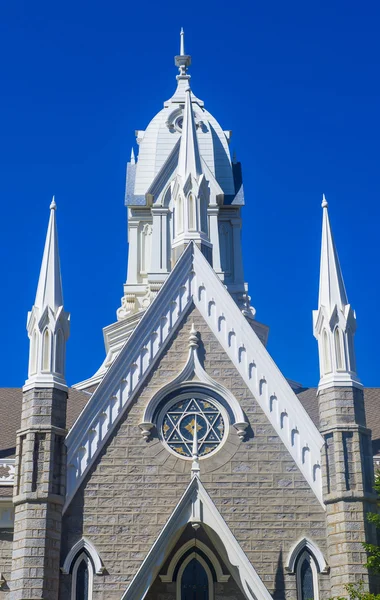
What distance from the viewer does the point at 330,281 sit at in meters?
25.1

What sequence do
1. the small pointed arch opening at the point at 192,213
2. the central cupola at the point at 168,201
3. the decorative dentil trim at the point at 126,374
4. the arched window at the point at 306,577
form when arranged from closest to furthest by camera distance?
the arched window at the point at 306,577
the decorative dentil trim at the point at 126,374
the small pointed arch opening at the point at 192,213
the central cupola at the point at 168,201

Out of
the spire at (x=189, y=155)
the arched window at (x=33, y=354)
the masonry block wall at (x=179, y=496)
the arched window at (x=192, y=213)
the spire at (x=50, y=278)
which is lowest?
the masonry block wall at (x=179, y=496)

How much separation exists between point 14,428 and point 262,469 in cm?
675

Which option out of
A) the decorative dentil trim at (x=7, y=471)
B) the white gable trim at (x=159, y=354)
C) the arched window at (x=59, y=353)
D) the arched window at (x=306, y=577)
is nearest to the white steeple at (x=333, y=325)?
the white gable trim at (x=159, y=354)

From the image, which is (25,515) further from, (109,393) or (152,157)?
(152,157)

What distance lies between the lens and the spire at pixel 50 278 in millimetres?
24672

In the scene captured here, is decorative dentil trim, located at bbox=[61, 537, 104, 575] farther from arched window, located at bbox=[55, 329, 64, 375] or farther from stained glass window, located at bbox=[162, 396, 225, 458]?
arched window, located at bbox=[55, 329, 64, 375]

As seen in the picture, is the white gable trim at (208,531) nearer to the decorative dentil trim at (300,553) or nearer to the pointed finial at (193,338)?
the decorative dentil trim at (300,553)

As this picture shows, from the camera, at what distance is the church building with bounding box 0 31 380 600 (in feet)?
73.7

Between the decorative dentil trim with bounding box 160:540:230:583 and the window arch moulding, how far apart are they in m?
2.54

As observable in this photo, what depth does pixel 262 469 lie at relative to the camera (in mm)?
23766

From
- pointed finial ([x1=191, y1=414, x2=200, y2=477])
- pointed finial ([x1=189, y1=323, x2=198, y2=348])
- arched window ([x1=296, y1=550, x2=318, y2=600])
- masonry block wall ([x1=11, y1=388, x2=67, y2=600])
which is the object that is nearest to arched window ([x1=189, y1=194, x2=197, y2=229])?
pointed finial ([x1=189, y1=323, x2=198, y2=348])

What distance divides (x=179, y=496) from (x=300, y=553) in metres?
2.85

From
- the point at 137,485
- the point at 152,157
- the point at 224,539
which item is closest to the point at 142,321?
the point at 137,485
